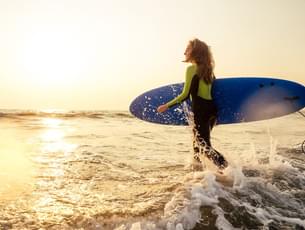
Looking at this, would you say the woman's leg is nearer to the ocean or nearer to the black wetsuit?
the black wetsuit

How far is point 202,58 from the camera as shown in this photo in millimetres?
5434

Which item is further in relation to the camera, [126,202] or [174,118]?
[174,118]

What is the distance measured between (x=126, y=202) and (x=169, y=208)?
67 cm

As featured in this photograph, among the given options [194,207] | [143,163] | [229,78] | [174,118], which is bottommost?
[143,163]

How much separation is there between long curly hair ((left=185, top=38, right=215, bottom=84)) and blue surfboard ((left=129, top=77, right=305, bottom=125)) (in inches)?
58.8

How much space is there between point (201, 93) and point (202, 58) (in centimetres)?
52

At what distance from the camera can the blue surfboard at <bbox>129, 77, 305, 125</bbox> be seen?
7.02 m

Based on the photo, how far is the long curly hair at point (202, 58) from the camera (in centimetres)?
544

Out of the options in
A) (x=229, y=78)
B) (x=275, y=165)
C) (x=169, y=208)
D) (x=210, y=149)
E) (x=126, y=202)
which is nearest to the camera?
(x=169, y=208)

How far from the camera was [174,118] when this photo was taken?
7129 millimetres

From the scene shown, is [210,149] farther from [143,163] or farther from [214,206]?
[143,163]

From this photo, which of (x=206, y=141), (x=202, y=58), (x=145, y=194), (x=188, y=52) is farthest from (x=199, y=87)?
(x=145, y=194)

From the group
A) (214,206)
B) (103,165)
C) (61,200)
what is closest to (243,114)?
(103,165)

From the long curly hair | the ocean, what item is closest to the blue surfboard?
the ocean
